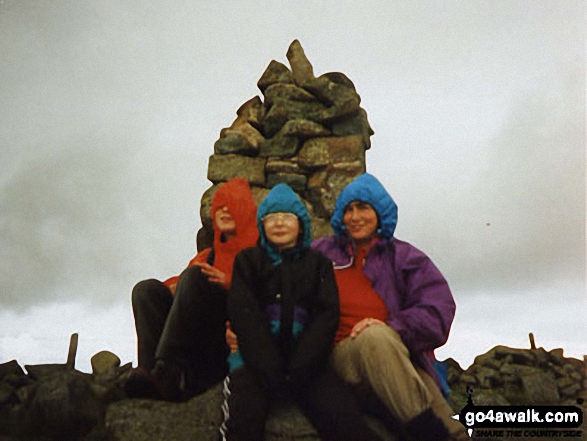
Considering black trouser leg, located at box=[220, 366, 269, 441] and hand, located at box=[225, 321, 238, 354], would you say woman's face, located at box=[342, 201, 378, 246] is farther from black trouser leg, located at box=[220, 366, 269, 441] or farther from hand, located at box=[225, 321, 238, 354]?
black trouser leg, located at box=[220, 366, 269, 441]

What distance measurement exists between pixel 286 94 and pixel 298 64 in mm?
423

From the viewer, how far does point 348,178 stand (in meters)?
4.12

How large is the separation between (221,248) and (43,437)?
159 centimetres

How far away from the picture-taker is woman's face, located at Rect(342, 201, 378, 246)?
3.20 metres

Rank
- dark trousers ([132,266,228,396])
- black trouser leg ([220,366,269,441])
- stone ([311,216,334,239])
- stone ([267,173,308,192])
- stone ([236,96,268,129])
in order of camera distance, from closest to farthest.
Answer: black trouser leg ([220,366,269,441]) → dark trousers ([132,266,228,396]) → stone ([311,216,334,239]) → stone ([267,173,308,192]) → stone ([236,96,268,129])

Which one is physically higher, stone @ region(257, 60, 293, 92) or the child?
stone @ region(257, 60, 293, 92)

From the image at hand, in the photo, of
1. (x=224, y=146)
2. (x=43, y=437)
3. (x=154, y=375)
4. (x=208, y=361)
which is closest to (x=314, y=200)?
(x=224, y=146)

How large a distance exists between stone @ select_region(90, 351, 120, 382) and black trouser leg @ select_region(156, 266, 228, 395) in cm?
125

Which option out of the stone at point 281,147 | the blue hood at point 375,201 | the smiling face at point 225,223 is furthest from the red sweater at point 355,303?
the stone at point 281,147

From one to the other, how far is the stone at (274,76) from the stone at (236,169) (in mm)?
791

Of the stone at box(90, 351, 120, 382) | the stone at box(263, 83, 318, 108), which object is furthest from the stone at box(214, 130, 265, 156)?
the stone at box(90, 351, 120, 382)

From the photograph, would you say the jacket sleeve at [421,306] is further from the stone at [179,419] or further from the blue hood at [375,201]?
the stone at [179,419]

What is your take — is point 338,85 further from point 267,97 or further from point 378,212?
point 378,212

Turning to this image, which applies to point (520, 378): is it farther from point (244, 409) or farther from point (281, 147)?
point (244, 409)
